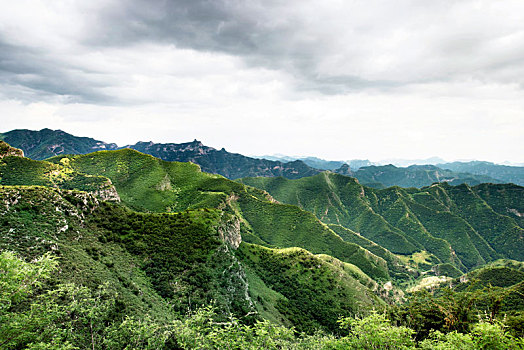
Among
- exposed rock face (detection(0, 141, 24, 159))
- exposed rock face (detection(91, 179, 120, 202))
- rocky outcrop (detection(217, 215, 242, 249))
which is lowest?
rocky outcrop (detection(217, 215, 242, 249))

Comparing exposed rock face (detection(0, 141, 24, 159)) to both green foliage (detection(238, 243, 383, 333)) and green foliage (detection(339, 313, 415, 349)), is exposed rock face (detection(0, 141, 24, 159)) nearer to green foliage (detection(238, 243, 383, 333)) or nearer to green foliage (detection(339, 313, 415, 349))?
green foliage (detection(238, 243, 383, 333))

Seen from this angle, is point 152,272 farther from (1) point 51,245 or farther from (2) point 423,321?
(2) point 423,321

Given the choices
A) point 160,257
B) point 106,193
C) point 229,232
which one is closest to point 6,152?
point 106,193

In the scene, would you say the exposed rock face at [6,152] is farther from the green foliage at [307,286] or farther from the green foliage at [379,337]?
the green foliage at [379,337]

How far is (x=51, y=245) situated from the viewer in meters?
48.2

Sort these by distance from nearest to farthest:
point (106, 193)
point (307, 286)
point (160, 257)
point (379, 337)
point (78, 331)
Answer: point (379, 337) → point (78, 331) → point (160, 257) → point (307, 286) → point (106, 193)

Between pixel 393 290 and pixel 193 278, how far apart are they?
17746 centimetres

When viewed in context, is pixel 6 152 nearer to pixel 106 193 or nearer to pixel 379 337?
pixel 106 193

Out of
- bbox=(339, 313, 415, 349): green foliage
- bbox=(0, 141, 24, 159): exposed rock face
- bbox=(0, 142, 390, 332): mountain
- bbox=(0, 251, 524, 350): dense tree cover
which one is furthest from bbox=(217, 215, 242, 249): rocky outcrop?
bbox=(0, 141, 24, 159): exposed rock face

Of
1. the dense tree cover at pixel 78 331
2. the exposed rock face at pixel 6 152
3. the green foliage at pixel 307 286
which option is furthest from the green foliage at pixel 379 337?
the exposed rock face at pixel 6 152

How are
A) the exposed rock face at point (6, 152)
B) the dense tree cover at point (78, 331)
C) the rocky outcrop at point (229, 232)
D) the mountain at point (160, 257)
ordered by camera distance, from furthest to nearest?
1. the exposed rock face at point (6, 152)
2. the rocky outcrop at point (229, 232)
3. the mountain at point (160, 257)
4. the dense tree cover at point (78, 331)

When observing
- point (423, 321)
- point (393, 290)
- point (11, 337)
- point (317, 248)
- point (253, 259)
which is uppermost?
point (11, 337)

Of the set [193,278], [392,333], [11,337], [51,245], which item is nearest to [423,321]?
[392,333]

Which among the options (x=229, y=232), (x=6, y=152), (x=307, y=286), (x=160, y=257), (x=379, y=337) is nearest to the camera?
(x=379, y=337)
